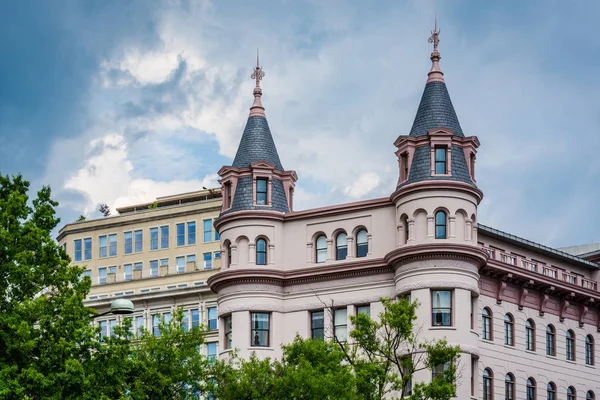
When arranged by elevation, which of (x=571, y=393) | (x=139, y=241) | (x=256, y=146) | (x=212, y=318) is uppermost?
(x=139, y=241)

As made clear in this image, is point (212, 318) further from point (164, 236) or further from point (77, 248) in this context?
point (77, 248)

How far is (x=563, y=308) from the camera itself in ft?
290

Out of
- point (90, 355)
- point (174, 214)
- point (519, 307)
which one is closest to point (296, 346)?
point (90, 355)

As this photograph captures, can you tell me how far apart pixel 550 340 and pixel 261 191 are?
19.8 metres

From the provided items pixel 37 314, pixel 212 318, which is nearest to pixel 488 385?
pixel 37 314

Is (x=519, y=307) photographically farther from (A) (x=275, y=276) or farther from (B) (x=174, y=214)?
(B) (x=174, y=214)

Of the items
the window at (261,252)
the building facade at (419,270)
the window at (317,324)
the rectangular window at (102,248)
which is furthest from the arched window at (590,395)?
the rectangular window at (102,248)

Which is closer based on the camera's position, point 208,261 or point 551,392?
point 551,392

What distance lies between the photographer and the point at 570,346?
89312 millimetres

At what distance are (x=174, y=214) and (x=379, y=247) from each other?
42357mm

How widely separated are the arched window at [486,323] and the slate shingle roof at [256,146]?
14959mm

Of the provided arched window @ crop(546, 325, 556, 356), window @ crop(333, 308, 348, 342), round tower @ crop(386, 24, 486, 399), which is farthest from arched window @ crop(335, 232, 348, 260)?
arched window @ crop(546, 325, 556, 356)

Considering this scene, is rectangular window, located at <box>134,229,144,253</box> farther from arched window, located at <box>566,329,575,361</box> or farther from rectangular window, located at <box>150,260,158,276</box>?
arched window, located at <box>566,329,575,361</box>

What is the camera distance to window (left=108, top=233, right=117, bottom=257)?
410 ft
